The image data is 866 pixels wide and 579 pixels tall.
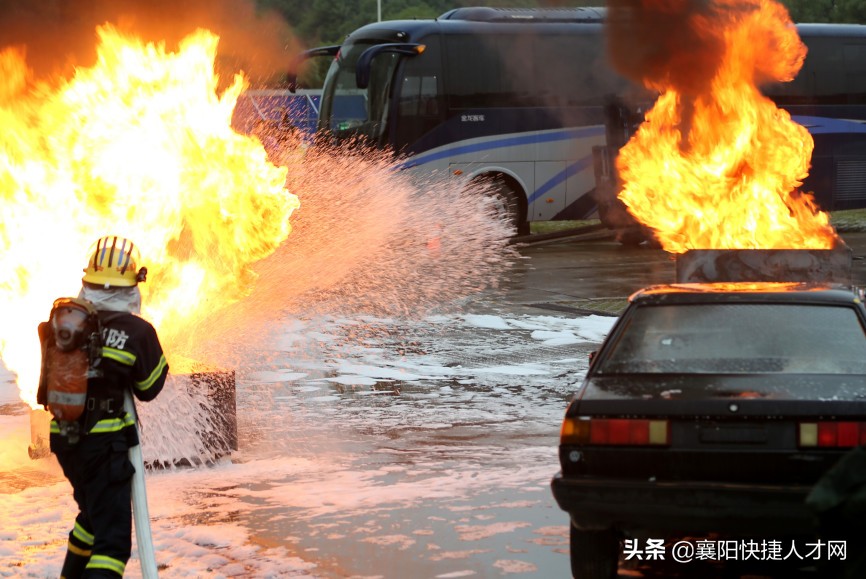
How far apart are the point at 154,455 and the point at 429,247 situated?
1036cm

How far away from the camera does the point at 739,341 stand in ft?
19.7

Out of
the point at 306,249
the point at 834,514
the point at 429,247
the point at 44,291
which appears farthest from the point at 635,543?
the point at 429,247

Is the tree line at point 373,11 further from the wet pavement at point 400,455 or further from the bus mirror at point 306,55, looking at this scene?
the wet pavement at point 400,455

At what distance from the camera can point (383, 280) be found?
16.9 m

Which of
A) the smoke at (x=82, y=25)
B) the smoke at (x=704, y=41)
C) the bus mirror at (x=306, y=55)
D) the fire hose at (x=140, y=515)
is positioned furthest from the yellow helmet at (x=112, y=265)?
the bus mirror at (x=306, y=55)

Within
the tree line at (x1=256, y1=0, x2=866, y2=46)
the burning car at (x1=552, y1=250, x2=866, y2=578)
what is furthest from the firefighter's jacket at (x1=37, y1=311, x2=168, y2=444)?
the tree line at (x1=256, y1=0, x2=866, y2=46)

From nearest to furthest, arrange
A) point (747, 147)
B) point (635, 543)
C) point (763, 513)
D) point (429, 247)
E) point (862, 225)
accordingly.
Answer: point (763, 513), point (635, 543), point (747, 147), point (429, 247), point (862, 225)

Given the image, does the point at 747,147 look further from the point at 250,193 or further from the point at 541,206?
the point at 541,206

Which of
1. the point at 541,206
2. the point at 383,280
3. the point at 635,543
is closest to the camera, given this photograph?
the point at 635,543

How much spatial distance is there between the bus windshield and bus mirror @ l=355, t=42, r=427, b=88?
0.20 metres

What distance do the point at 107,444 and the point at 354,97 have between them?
1927 cm

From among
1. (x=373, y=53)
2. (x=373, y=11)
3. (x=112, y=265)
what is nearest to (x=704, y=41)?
(x=112, y=265)

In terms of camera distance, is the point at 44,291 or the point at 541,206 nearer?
the point at 44,291

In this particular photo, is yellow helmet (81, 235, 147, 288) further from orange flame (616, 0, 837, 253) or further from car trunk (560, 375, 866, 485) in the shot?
orange flame (616, 0, 837, 253)
